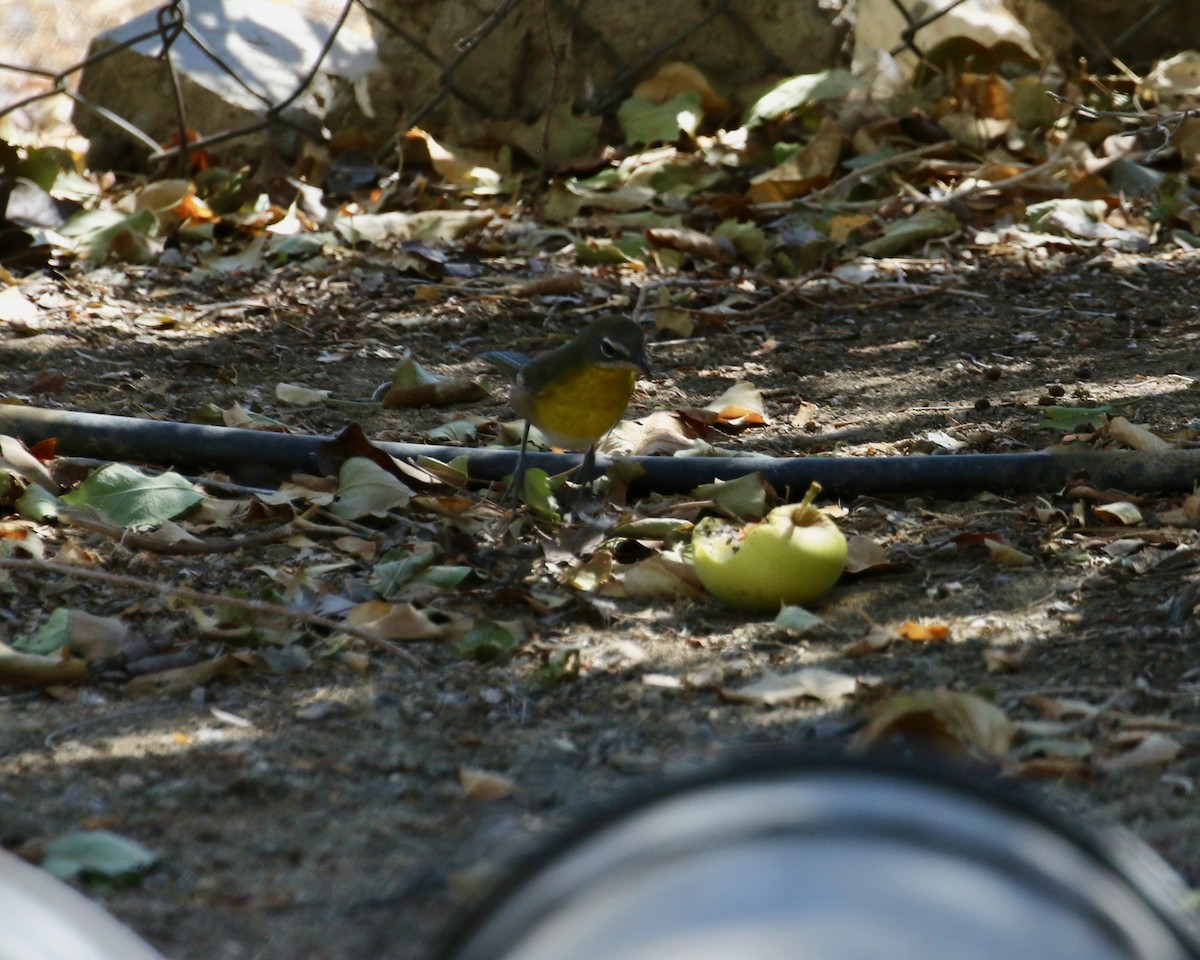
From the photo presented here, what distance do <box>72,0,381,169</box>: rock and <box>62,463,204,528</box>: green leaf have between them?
411 centimetres

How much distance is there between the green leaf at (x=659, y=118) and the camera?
7.39m

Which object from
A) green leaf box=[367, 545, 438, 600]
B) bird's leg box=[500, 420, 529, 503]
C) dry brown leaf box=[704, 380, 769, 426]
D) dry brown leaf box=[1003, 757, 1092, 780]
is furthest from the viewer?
dry brown leaf box=[704, 380, 769, 426]

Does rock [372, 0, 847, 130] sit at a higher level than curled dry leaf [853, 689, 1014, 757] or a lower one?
higher

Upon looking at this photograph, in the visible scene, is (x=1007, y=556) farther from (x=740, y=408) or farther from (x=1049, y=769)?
(x=740, y=408)

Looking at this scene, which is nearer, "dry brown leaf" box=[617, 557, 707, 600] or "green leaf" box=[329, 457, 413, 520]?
"dry brown leaf" box=[617, 557, 707, 600]

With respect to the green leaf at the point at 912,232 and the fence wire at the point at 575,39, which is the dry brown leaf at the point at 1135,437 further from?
the fence wire at the point at 575,39

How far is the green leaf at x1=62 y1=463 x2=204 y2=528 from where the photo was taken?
12.4 ft

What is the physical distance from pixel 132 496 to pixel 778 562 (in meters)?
1.84

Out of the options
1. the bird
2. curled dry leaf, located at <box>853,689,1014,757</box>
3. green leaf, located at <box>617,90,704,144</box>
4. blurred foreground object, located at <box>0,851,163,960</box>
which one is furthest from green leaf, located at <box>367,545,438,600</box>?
green leaf, located at <box>617,90,704,144</box>

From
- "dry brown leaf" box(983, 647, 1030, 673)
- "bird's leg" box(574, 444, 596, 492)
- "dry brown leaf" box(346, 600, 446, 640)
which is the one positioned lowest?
"dry brown leaf" box(346, 600, 446, 640)

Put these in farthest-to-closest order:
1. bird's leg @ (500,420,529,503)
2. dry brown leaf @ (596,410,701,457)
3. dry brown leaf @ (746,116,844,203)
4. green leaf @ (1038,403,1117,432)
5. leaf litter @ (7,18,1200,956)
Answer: dry brown leaf @ (746,116,844,203), dry brown leaf @ (596,410,701,457), green leaf @ (1038,403,1117,432), bird's leg @ (500,420,529,503), leaf litter @ (7,18,1200,956)

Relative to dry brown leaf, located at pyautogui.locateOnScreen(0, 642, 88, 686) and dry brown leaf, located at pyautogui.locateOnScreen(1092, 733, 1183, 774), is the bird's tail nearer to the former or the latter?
dry brown leaf, located at pyautogui.locateOnScreen(0, 642, 88, 686)

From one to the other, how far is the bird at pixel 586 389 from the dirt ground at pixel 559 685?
0.54 metres

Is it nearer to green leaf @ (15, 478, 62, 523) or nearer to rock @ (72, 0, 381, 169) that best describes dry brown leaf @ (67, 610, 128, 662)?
green leaf @ (15, 478, 62, 523)
